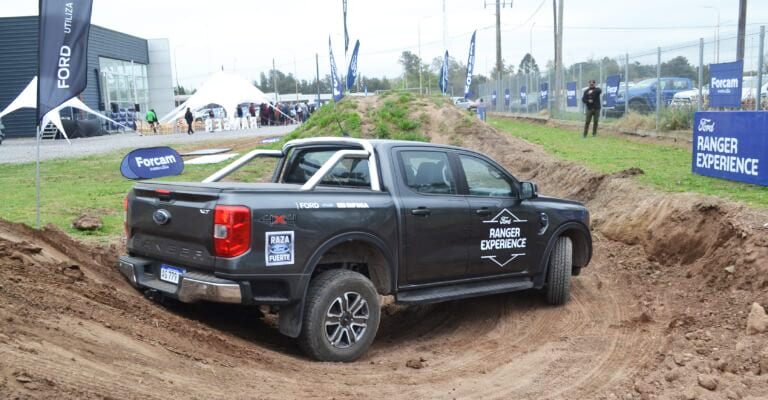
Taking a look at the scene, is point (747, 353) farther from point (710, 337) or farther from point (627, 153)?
point (627, 153)

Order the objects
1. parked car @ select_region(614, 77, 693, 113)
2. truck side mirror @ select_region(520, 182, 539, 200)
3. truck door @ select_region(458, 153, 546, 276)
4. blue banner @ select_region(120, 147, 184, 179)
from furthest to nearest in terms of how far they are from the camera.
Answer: parked car @ select_region(614, 77, 693, 113) < blue banner @ select_region(120, 147, 184, 179) < truck side mirror @ select_region(520, 182, 539, 200) < truck door @ select_region(458, 153, 546, 276)

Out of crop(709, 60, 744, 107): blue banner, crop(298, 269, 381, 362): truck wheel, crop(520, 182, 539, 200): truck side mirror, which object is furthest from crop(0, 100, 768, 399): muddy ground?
crop(709, 60, 744, 107): blue banner

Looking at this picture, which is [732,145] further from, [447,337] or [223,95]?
[223,95]

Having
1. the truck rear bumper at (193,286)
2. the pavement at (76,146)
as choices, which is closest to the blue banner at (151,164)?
the pavement at (76,146)

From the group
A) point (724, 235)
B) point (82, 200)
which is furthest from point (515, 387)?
point (82, 200)

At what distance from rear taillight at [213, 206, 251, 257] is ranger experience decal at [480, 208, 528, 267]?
2689 millimetres

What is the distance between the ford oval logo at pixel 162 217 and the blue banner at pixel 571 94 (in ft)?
94.7

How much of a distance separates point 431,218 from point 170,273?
2367 mm

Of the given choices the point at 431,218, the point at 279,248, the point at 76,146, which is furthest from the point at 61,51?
the point at 76,146

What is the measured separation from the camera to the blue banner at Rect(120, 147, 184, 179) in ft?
53.3

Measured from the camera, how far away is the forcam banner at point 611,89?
2689 cm

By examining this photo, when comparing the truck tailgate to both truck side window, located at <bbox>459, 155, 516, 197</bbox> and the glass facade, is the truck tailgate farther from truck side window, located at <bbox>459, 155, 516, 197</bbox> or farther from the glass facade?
the glass facade

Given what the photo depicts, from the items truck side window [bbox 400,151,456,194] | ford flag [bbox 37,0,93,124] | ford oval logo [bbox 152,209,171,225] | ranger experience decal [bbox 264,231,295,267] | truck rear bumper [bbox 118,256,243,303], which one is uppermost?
ford flag [bbox 37,0,93,124]

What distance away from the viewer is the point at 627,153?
60.0ft
